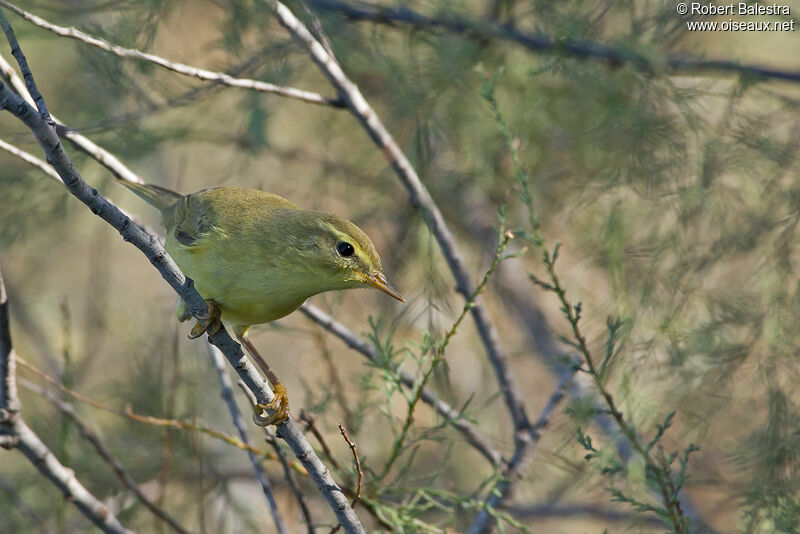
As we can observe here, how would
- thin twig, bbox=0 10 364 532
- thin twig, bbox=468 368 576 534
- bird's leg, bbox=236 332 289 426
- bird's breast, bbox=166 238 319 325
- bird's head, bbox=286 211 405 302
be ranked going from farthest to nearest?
thin twig, bbox=468 368 576 534 → bird's head, bbox=286 211 405 302 → bird's breast, bbox=166 238 319 325 → bird's leg, bbox=236 332 289 426 → thin twig, bbox=0 10 364 532

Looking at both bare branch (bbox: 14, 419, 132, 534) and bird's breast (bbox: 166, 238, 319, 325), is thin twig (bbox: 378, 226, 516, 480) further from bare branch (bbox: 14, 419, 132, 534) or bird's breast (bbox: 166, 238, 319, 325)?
bare branch (bbox: 14, 419, 132, 534)

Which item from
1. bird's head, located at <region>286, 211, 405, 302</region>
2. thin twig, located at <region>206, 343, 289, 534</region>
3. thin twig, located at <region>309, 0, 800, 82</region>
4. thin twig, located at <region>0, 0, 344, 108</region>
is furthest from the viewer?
thin twig, located at <region>309, 0, 800, 82</region>

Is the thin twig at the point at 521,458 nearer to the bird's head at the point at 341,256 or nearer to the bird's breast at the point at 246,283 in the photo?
the bird's head at the point at 341,256

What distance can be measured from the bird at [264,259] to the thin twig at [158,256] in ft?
1.24

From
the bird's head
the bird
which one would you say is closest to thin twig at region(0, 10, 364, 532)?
the bird

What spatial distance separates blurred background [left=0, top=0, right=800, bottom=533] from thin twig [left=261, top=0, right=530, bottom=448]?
0.61ft

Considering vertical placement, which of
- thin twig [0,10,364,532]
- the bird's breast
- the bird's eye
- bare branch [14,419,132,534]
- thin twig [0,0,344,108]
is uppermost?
thin twig [0,0,344,108]

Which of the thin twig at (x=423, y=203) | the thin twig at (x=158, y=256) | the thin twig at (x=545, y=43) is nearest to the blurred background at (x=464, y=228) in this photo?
the thin twig at (x=545, y=43)

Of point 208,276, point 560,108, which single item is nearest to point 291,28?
point 208,276

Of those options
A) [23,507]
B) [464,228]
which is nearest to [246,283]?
[23,507]

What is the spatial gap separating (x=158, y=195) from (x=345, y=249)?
1032mm

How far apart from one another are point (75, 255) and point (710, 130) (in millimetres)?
4907

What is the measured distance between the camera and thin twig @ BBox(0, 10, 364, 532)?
1.57m

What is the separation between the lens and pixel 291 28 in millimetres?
3074
